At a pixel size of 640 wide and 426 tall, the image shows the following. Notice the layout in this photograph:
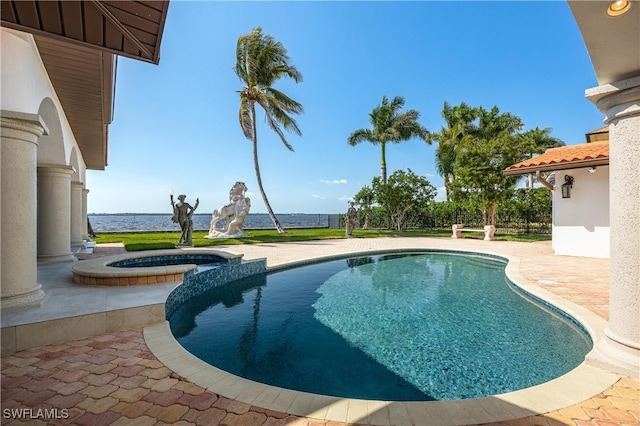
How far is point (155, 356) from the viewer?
3.31 meters

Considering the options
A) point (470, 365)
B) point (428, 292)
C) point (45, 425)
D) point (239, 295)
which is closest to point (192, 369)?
point (45, 425)

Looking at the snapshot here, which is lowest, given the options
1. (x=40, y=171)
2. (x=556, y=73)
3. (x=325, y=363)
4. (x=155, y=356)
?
(x=325, y=363)

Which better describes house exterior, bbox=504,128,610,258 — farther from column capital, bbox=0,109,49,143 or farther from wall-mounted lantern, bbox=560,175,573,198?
column capital, bbox=0,109,49,143

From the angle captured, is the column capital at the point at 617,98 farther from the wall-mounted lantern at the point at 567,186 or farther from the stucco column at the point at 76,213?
the stucco column at the point at 76,213

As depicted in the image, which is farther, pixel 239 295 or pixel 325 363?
pixel 239 295

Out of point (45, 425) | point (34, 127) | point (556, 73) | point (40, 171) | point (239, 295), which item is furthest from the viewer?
point (556, 73)

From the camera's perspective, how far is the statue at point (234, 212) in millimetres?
17453

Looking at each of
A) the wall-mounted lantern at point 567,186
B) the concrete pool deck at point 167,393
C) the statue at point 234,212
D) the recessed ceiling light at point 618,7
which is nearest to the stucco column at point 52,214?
the concrete pool deck at point 167,393

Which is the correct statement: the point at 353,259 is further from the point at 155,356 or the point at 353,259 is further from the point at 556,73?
the point at 556,73

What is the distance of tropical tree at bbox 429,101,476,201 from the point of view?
28578mm

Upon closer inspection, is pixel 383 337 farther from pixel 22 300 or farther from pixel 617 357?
pixel 22 300

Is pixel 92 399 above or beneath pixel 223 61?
beneath

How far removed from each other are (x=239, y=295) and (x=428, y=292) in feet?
15.6

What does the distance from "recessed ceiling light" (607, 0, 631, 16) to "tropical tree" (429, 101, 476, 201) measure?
2736 centimetres
